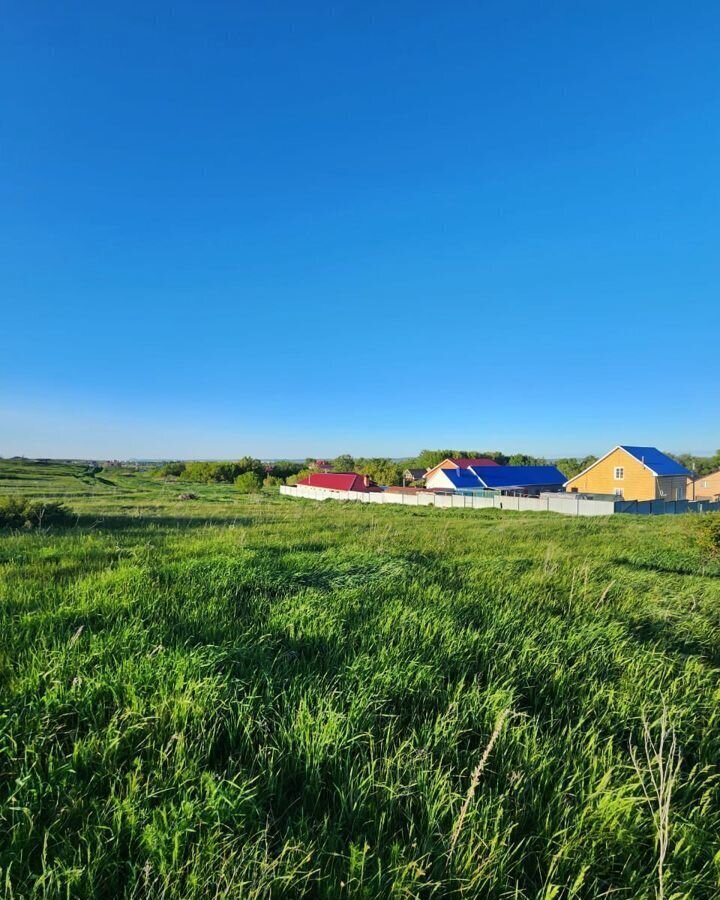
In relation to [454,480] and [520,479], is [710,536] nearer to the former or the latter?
[454,480]

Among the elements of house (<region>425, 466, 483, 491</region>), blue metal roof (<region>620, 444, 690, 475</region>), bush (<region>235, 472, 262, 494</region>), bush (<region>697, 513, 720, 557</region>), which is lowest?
bush (<region>235, 472, 262, 494</region>)

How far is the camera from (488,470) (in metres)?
Answer: 46.7

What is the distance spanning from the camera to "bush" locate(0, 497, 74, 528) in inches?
438

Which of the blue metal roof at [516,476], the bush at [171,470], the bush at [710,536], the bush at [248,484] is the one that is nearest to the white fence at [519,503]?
the blue metal roof at [516,476]

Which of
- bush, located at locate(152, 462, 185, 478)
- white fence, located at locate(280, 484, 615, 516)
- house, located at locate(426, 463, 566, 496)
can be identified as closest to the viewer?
white fence, located at locate(280, 484, 615, 516)

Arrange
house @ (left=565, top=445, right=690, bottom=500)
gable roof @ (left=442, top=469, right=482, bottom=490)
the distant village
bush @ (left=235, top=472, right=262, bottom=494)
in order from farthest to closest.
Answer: bush @ (left=235, top=472, right=262, bottom=494), gable roof @ (left=442, top=469, right=482, bottom=490), house @ (left=565, top=445, right=690, bottom=500), the distant village

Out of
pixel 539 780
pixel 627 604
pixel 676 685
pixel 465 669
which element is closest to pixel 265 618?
pixel 465 669

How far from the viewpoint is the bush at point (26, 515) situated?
1112 cm

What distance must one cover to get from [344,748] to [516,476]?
4737cm

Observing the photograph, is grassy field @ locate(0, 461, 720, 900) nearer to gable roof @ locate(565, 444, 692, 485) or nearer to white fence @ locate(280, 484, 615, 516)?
white fence @ locate(280, 484, 615, 516)

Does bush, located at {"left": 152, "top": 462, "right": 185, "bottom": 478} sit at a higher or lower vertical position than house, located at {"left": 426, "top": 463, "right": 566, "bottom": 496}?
lower

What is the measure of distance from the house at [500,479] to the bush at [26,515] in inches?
1439

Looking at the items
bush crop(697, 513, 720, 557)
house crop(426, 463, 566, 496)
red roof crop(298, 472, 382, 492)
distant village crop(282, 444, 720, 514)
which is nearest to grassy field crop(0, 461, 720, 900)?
bush crop(697, 513, 720, 557)

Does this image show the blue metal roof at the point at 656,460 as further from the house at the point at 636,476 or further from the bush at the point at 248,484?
the bush at the point at 248,484
